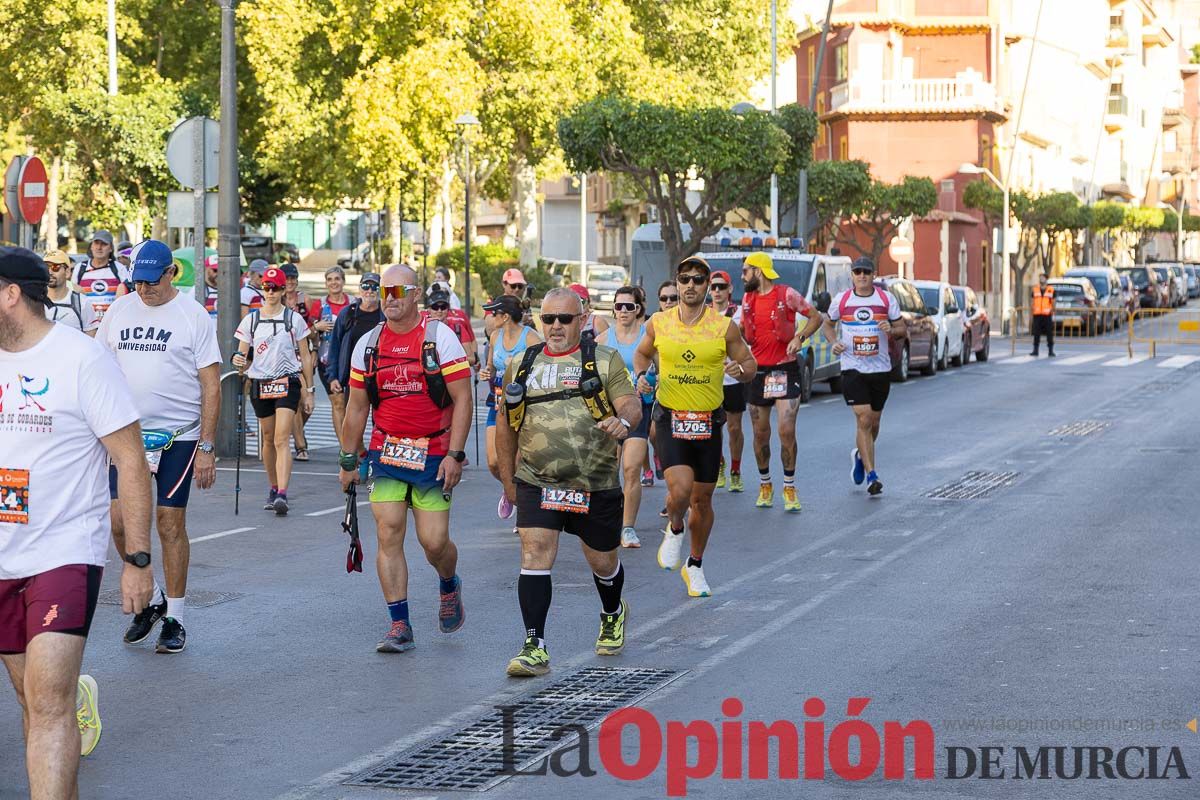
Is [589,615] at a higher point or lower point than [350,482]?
lower

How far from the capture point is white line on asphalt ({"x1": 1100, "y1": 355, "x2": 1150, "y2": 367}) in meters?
35.1

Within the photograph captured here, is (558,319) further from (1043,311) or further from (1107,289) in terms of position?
(1107,289)

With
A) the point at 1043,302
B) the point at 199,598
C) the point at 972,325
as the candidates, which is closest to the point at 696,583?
the point at 199,598

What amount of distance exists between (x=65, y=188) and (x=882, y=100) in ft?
89.2

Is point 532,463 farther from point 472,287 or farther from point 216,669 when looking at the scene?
point 472,287

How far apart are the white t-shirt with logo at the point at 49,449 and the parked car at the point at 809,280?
20164 mm

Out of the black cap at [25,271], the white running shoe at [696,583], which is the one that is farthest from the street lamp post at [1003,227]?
the black cap at [25,271]

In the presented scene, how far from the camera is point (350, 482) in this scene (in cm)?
891

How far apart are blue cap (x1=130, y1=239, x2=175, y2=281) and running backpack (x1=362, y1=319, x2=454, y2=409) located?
1.06 metres

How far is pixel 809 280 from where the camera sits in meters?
25.9

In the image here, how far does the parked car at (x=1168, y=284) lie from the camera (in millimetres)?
68812

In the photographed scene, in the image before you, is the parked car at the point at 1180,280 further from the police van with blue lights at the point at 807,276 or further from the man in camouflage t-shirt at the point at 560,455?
the man in camouflage t-shirt at the point at 560,455

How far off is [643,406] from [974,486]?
157 inches

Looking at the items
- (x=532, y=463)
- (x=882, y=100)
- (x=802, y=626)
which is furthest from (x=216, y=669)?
(x=882, y=100)
